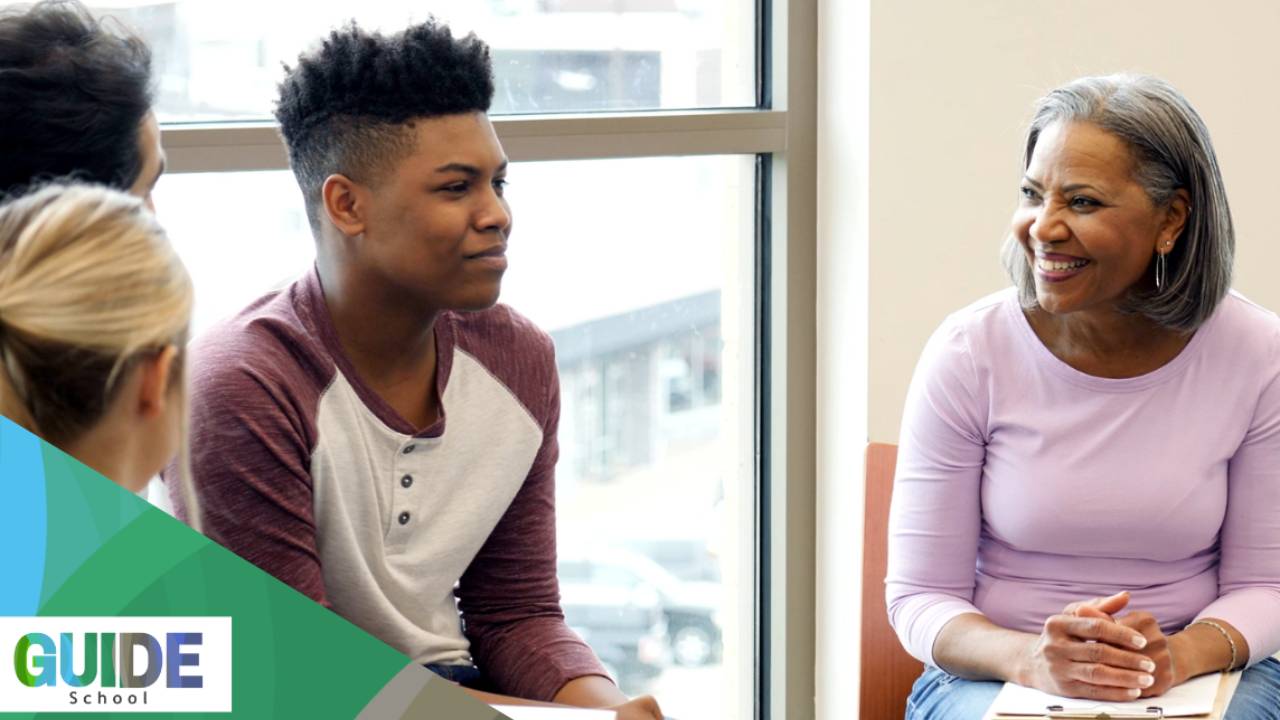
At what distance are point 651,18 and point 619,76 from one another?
123 millimetres

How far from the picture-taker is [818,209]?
9.01ft

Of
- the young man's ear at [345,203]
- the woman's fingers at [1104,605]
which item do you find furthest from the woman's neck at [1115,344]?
the young man's ear at [345,203]

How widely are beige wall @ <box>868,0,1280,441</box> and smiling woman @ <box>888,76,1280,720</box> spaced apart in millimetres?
597

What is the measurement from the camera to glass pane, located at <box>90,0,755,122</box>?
232 cm

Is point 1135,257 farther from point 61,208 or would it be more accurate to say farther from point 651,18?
point 61,208

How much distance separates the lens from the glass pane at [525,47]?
7.60 ft

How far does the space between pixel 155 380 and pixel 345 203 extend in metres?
0.55

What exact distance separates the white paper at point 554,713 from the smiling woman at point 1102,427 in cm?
56

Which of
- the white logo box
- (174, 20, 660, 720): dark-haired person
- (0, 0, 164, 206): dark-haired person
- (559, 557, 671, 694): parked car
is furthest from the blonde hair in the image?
(559, 557, 671, 694): parked car

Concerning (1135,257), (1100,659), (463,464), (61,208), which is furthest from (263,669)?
(1135,257)

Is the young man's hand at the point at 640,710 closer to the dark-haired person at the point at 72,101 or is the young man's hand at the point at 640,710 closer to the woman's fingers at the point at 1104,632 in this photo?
the woman's fingers at the point at 1104,632

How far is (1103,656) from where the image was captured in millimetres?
1768

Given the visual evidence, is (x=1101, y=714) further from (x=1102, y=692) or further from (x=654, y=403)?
(x=654, y=403)

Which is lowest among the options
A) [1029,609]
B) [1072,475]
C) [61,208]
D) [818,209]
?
[1029,609]
